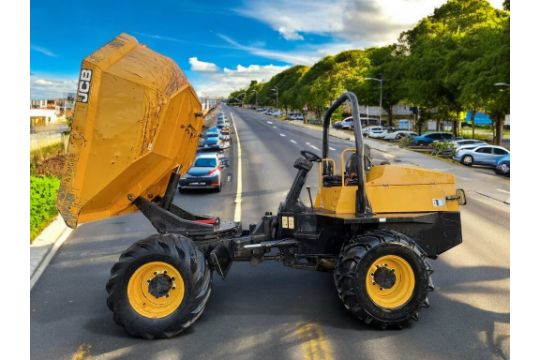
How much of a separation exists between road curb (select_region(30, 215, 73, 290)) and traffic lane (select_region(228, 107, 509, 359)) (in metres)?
5.07

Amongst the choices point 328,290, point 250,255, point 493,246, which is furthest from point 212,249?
point 493,246

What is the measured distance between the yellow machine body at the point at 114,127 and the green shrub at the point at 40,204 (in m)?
5.59

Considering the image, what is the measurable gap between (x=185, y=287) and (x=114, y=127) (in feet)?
7.60

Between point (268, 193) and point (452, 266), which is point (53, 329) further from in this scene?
point (268, 193)

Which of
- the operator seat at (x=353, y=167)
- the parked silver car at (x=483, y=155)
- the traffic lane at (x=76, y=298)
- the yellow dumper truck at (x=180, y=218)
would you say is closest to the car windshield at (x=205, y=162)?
the traffic lane at (x=76, y=298)

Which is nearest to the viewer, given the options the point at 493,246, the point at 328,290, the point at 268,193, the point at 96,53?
the point at 96,53

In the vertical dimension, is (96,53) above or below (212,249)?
above

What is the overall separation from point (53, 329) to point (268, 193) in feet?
37.6

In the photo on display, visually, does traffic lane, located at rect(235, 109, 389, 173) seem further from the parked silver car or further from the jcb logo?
the jcb logo

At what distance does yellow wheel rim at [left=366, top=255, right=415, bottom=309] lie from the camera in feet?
21.2

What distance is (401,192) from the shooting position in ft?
22.6

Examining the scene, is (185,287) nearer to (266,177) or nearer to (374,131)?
(266,177)

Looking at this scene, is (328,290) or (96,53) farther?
(328,290)

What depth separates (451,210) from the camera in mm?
7031
